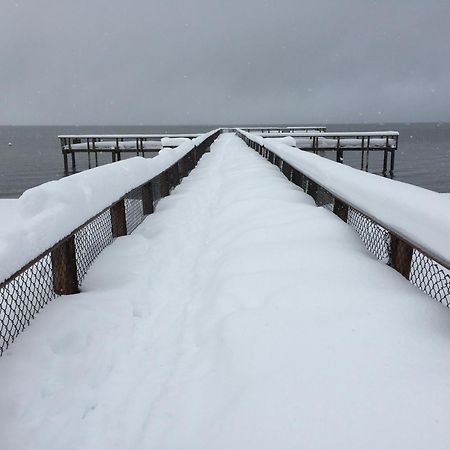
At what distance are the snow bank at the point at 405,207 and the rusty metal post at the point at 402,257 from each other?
444mm

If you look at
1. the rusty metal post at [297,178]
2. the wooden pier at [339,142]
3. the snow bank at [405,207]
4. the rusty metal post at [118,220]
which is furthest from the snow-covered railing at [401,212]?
the wooden pier at [339,142]

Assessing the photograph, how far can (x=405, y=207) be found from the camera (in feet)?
9.91

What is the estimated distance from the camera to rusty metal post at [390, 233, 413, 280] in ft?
12.9

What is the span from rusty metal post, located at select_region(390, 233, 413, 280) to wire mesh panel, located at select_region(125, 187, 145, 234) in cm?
451

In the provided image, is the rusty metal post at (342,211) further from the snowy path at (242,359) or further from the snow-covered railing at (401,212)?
the snowy path at (242,359)

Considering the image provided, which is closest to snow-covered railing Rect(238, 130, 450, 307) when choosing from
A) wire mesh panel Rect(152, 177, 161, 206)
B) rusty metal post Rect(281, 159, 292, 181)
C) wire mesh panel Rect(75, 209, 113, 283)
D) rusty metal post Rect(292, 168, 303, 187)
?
wire mesh panel Rect(75, 209, 113, 283)

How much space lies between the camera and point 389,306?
3143 millimetres

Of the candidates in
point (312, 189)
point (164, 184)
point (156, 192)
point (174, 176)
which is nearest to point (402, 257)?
point (312, 189)

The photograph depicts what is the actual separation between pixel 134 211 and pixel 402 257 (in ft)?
18.6

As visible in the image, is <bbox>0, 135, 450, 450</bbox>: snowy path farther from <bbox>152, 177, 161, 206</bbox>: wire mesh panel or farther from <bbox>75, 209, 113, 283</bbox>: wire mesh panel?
<bbox>152, 177, 161, 206</bbox>: wire mesh panel

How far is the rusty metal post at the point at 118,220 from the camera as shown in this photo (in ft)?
20.2

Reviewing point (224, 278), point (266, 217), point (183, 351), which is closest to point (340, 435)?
point (183, 351)

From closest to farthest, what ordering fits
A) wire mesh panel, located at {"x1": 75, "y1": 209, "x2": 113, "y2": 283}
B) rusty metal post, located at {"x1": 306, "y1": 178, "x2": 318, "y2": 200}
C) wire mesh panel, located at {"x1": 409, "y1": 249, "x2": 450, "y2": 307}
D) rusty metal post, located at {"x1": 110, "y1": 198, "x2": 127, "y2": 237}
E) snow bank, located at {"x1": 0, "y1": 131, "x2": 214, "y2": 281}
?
snow bank, located at {"x1": 0, "y1": 131, "x2": 214, "y2": 281} → wire mesh panel, located at {"x1": 409, "y1": 249, "x2": 450, "y2": 307} → wire mesh panel, located at {"x1": 75, "y1": 209, "x2": 113, "y2": 283} → rusty metal post, located at {"x1": 110, "y1": 198, "x2": 127, "y2": 237} → rusty metal post, located at {"x1": 306, "y1": 178, "x2": 318, "y2": 200}

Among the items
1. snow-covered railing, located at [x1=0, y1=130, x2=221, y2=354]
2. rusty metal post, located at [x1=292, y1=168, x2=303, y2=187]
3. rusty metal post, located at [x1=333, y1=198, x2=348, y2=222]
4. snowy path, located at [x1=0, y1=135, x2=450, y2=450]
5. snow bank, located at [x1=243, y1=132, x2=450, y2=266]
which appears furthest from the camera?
rusty metal post, located at [x1=292, y1=168, x2=303, y2=187]
